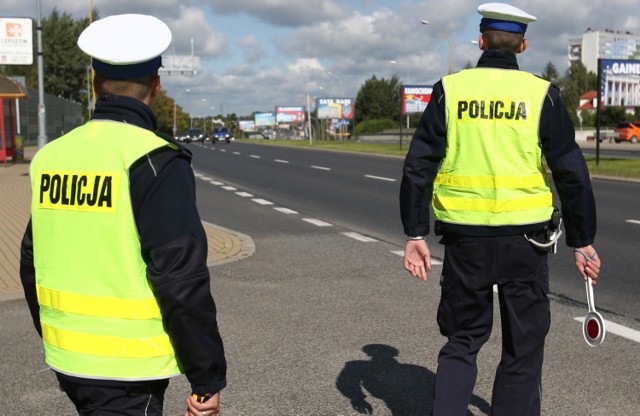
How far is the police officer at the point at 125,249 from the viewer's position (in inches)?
82.1

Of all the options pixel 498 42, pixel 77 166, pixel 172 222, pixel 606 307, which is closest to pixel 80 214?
pixel 77 166

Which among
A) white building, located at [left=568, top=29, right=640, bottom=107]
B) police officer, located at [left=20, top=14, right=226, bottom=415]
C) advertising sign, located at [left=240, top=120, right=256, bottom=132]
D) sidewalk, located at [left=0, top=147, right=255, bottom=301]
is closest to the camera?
police officer, located at [left=20, top=14, right=226, bottom=415]

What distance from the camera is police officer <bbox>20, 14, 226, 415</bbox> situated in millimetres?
2086

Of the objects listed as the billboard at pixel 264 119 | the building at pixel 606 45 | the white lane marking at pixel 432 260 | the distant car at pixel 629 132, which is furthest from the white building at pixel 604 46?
the white lane marking at pixel 432 260

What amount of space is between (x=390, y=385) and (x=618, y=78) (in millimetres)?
23803

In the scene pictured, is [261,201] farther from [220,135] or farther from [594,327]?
[220,135]

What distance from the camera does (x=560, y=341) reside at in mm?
5352

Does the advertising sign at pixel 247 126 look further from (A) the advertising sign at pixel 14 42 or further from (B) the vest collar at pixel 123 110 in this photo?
(B) the vest collar at pixel 123 110

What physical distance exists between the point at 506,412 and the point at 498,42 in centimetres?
148

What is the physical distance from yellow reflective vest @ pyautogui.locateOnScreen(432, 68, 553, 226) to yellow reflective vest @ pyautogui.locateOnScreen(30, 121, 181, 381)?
1515mm

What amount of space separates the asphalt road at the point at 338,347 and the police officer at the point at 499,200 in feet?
2.96

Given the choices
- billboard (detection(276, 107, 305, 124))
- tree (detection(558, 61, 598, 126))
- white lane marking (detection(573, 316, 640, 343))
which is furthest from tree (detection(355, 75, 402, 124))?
white lane marking (detection(573, 316, 640, 343))

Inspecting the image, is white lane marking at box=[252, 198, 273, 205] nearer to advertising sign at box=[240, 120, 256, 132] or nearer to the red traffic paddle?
the red traffic paddle

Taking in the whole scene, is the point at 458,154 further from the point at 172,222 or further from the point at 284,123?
the point at 284,123
